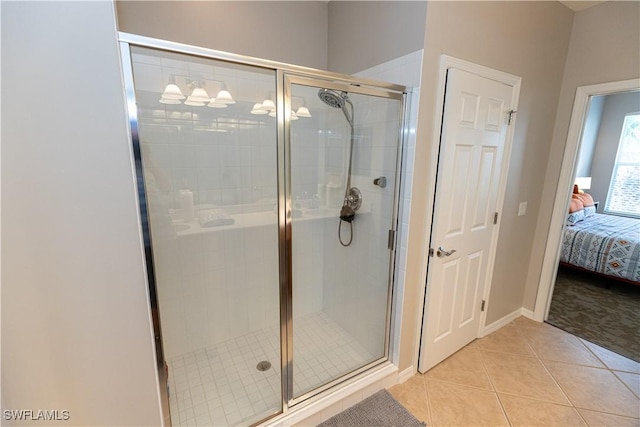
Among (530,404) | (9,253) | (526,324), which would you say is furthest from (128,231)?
(526,324)

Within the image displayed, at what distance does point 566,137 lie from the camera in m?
2.26

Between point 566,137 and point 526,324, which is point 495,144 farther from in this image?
point 526,324

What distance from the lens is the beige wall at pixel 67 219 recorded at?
2.65 feet

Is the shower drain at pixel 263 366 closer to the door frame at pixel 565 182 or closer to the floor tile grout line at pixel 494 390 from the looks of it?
the floor tile grout line at pixel 494 390

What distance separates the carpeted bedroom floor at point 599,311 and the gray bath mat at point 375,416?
1.91 meters

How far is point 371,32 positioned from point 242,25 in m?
0.91

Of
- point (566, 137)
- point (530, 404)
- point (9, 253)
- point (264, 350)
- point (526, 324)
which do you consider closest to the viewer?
point (9, 253)

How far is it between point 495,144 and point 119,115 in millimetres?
2169

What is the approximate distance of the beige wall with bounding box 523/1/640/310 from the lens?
1909 millimetres

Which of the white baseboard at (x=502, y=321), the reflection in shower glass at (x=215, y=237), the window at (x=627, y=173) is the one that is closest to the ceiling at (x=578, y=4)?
the reflection in shower glass at (x=215, y=237)

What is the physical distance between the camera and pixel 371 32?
1.79 metres

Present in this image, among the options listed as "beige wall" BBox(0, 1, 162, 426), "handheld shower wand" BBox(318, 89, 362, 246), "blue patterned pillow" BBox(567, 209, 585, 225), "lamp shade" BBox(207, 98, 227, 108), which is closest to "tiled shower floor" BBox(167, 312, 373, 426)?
"beige wall" BBox(0, 1, 162, 426)

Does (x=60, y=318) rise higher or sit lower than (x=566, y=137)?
lower

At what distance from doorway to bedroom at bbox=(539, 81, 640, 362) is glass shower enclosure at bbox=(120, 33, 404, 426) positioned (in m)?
1.79
